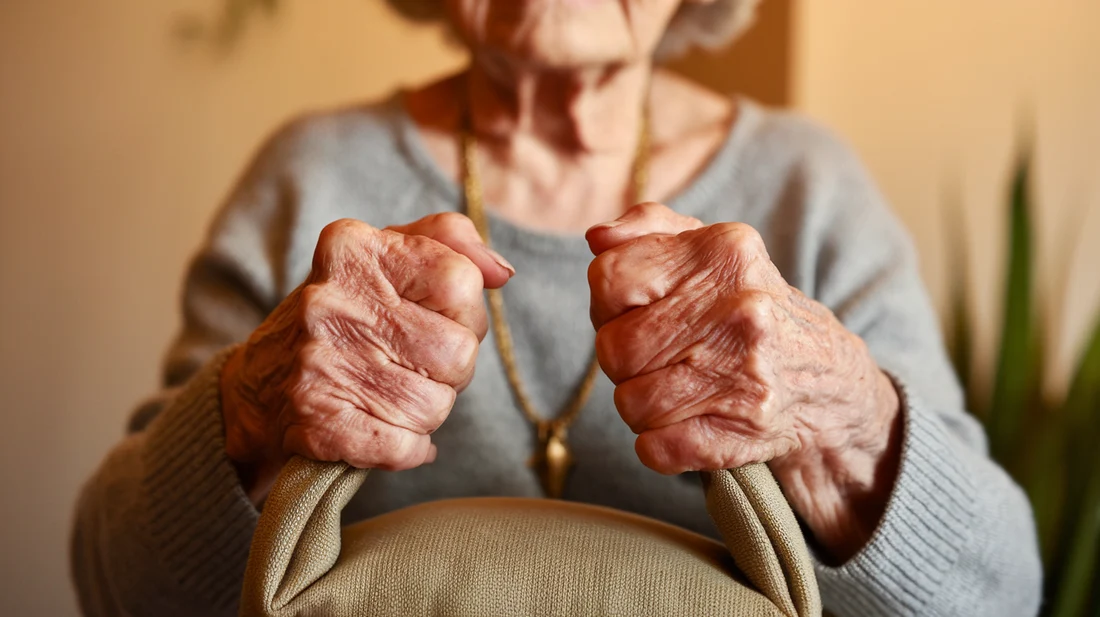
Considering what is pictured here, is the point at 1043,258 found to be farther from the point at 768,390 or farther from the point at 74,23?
the point at 74,23

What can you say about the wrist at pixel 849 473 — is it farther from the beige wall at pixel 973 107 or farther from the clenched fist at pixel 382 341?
the beige wall at pixel 973 107

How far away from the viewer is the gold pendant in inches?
29.0

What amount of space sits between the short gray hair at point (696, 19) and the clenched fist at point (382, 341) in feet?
1.75

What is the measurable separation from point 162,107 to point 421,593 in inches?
47.0

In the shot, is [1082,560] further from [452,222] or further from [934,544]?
[452,222]

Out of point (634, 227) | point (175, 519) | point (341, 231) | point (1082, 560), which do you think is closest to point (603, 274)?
point (634, 227)

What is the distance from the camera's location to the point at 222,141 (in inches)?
56.0

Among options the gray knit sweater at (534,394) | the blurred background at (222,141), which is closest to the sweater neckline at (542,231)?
the gray knit sweater at (534,394)

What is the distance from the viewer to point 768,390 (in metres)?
0.43

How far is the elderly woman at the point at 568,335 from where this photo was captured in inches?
17.2

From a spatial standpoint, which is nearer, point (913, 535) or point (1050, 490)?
point (913, 535)

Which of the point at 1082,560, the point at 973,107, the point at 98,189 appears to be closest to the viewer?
the point at 1082,560

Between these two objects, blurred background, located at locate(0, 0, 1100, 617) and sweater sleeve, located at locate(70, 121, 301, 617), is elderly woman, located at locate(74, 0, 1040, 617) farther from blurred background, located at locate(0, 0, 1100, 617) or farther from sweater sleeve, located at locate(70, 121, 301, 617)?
blurred background, located at locate(0, 0, 1100, 617)

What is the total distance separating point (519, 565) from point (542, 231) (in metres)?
0.41
